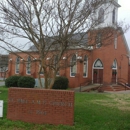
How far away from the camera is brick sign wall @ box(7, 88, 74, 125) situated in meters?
7.82

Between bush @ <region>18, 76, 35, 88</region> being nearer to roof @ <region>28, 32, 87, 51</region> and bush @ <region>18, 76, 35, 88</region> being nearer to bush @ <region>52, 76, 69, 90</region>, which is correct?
bush @ <region>52, 76, 69, 90</region>

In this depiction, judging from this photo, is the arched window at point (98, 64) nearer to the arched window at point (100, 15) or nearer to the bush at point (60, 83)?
the bush at point (60, 83)

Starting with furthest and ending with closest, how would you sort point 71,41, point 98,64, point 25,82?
1. point 98,64
2. point 25,82
3. point 71,41

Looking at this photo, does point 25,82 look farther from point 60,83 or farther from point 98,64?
point 98,64

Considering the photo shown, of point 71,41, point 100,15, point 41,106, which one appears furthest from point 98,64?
point 41,106

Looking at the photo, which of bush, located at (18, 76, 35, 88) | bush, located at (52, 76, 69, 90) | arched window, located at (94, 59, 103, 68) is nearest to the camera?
bush, located at (52, 76, 69, 90)

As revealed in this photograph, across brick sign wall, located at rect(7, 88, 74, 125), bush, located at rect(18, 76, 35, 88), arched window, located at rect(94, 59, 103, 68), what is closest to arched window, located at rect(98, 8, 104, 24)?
brick sign wall, located at rect(7, 88, 74, 125)

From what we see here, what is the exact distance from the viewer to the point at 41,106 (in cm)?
812

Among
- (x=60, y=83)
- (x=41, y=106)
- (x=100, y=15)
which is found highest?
(x=100, y=15)

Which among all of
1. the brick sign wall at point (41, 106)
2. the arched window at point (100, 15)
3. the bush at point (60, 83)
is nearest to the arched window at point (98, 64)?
the bush at point (60, 83)

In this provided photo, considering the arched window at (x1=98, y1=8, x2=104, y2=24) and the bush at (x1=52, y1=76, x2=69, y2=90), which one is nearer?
the arched window at (x1=98, y1=8, x2=104, y2=24)

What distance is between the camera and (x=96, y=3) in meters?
10.0

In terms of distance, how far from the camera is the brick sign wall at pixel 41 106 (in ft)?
25.7

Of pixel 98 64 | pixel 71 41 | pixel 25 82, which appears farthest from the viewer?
pixel 98 64
